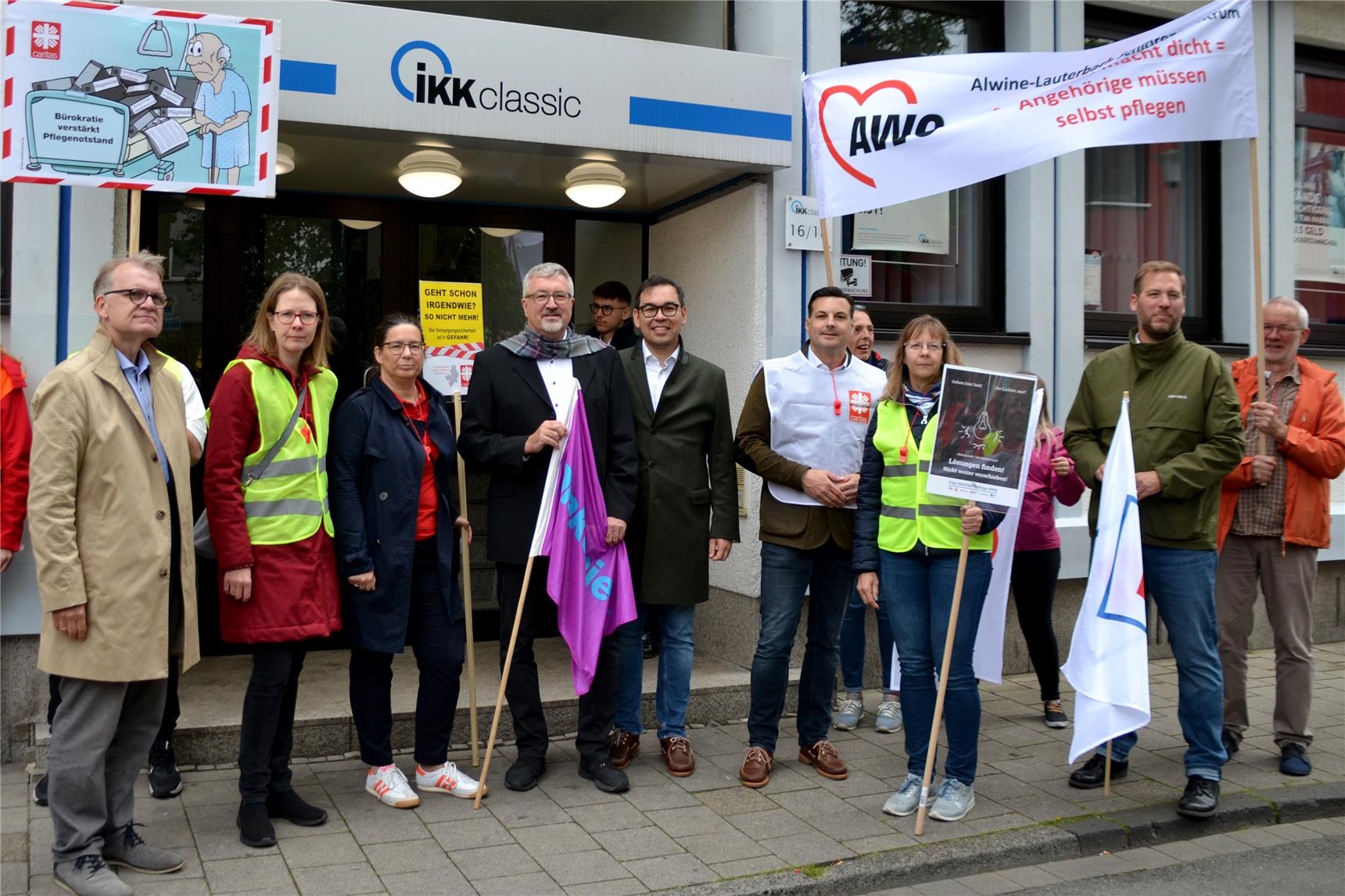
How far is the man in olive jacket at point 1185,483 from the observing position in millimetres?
4965

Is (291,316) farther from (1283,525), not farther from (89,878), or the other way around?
(1283,525)

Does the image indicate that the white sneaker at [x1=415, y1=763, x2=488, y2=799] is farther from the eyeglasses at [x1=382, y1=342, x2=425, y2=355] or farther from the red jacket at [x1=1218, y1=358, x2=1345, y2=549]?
the red jacket at [x1=1218, y1=358, x2=1345, y2=549]

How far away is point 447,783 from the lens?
4965 mm

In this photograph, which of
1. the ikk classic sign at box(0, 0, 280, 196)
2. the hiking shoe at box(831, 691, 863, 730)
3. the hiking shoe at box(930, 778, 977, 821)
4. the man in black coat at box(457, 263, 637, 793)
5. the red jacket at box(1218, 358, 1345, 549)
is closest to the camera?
the ikk classic sign at box(0, 0, 280, 196)

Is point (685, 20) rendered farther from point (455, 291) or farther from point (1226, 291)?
point (1226, 291)

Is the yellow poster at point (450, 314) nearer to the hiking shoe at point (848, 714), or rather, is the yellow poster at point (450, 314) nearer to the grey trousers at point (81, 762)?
the grey trousers at point (81, 762)

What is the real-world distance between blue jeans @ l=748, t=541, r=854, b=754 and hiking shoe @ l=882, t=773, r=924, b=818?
0.61 m

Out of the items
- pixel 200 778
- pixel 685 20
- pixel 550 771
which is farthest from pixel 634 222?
pixel 200 778

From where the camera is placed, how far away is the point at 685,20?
7.32m

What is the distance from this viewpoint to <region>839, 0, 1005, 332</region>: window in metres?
7.45

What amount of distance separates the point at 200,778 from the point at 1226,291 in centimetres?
750

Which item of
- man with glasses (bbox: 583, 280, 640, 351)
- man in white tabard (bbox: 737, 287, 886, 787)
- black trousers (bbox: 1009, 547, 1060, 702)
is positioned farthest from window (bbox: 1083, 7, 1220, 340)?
man in white tabard (bbox: 737, 287, 886, 787)

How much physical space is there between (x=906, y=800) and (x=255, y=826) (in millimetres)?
2583

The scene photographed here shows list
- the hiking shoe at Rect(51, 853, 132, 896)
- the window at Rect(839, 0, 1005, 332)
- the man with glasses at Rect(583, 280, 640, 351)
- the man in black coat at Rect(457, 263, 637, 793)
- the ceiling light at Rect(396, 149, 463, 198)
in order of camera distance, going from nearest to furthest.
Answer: the hiking shoe at Rect(51, 853, 132, 896)
the man in black coat at Rect(457, 263, 637, 793)
the ceiling light at Rect(396, 149, 463, 198)
the man with glasses at Rect(583, 280, 640, 351)
the window at Rect(839, 0, 1005, 332)
